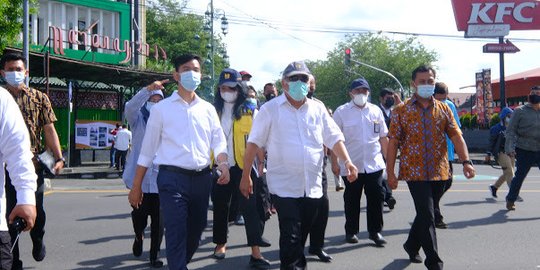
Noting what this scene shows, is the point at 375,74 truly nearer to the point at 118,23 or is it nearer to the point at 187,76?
the point at 118,23

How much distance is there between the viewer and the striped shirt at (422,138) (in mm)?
6191

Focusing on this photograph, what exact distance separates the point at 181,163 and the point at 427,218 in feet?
7.70

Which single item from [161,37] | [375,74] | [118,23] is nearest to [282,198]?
[118,23]

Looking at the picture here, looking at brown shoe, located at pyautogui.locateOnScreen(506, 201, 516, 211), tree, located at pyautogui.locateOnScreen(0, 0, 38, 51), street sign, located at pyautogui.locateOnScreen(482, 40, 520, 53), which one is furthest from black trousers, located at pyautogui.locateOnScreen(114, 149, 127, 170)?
street sign, located at pyautogui.locateOnScreen(482, 40, 520, 53)

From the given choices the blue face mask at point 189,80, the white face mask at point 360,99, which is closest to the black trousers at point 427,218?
the white face mask at point 360,99

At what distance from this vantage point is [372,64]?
6975 centimetres

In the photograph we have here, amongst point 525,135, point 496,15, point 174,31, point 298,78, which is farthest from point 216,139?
point 174,31

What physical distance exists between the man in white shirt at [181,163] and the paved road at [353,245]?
152cm

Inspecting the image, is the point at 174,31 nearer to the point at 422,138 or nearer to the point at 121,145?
the point at 121,145

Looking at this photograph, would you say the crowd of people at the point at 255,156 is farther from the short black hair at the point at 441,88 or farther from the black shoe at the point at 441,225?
the black shoe at the point at 441,225

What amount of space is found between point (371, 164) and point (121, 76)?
1928cm

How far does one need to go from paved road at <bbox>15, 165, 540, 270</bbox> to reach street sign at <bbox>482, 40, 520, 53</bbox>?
71.9 feet

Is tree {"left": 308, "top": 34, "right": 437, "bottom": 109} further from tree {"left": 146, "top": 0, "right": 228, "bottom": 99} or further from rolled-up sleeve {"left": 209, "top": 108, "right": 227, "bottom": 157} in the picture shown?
rolled-up sleeve {"left": 209, "top": 108, "right": 227, "bottom": 157}

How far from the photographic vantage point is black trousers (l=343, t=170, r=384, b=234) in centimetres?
762
